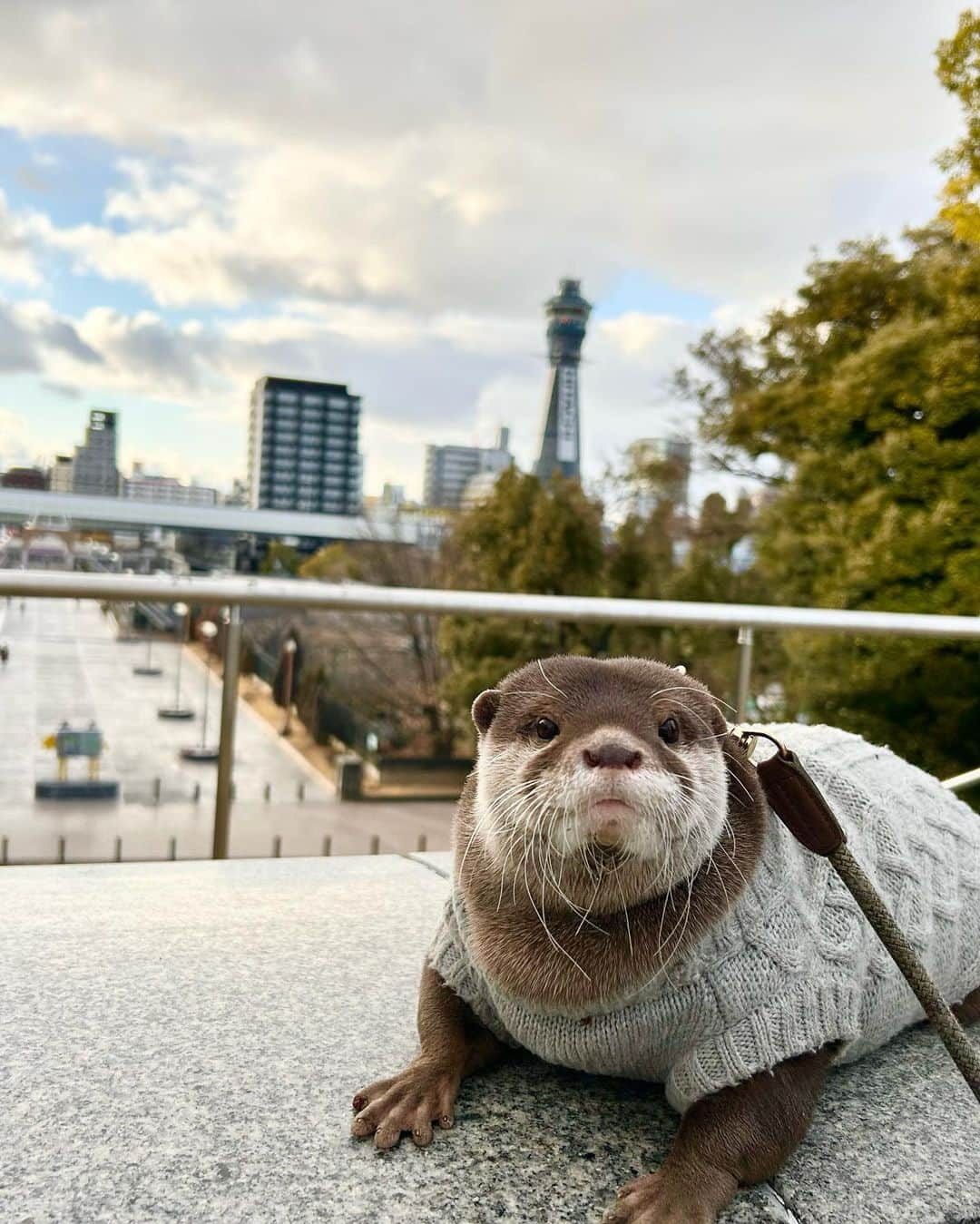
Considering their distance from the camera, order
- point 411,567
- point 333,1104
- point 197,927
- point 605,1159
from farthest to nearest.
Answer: point 411,567
point 197,927
point 333,1104
point 605,1159

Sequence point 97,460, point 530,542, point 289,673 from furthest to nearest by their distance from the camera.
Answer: point 97,460
point 530,542
point 289,673

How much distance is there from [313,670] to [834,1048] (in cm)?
278

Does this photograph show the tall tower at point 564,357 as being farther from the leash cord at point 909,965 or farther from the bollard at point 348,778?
the leash cord at point 909,965

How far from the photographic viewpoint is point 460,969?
4.58 ft

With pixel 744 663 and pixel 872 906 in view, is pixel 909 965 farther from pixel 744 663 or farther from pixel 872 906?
pixel 744 663

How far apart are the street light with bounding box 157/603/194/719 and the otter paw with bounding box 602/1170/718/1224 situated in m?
2.35

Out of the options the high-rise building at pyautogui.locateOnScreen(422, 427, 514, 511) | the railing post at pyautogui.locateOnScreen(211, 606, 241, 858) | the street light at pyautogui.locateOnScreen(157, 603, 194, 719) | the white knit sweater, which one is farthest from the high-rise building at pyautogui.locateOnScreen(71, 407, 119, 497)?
the white knit sweater

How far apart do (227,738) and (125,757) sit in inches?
12.7

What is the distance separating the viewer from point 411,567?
22.1m

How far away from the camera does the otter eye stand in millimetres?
1176

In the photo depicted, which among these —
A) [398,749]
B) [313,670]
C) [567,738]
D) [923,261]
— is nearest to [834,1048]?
[567,738]

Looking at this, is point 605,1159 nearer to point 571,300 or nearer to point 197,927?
point 197,927

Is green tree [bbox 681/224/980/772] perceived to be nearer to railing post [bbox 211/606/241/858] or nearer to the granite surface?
railing post [bbox 211/606/241/858]

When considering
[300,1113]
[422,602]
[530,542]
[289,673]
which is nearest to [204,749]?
[289,673]
